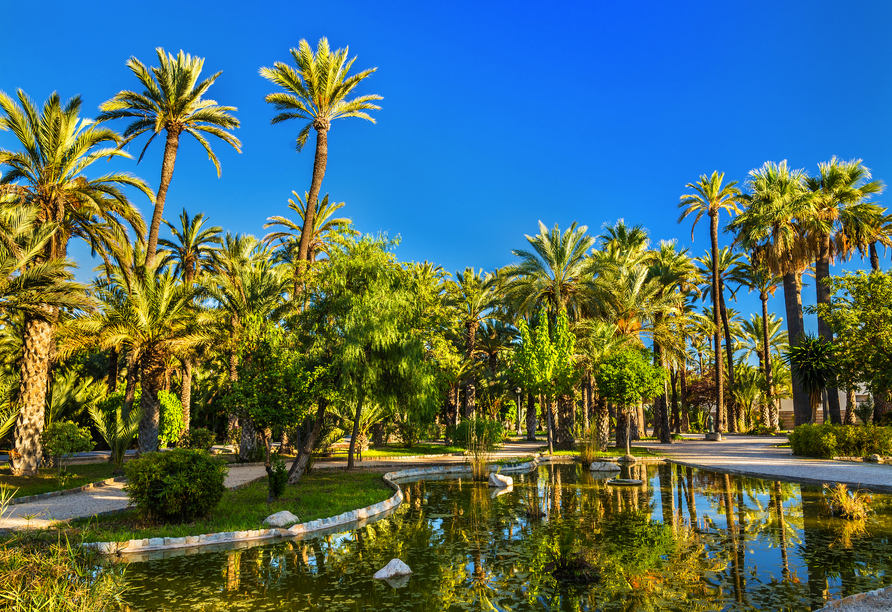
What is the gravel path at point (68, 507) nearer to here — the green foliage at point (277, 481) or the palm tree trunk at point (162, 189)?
the green foliage at point (277, 481)

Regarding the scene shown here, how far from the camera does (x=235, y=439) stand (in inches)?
1166

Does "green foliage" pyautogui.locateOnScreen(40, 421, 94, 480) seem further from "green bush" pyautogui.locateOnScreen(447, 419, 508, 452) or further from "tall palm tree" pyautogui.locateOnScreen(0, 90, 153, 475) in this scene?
"green bush" pyautogui.locateOnScreen(447, 419, 508, 452)

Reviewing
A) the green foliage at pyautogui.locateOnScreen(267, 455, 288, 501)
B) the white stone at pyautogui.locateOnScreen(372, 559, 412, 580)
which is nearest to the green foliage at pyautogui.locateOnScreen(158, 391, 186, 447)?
the green foliage at pyautogui.locateOnScreen(267, 455, 288, 501)

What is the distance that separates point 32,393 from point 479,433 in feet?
56.6

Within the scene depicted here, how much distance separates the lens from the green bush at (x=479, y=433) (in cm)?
2153

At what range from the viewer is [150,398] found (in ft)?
71.3

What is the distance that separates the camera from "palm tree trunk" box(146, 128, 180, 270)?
77.7 ft

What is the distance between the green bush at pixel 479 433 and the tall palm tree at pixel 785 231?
17581 millimetres

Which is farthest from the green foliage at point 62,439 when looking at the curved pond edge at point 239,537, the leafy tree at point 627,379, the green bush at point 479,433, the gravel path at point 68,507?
the leafy tree at point 627,379

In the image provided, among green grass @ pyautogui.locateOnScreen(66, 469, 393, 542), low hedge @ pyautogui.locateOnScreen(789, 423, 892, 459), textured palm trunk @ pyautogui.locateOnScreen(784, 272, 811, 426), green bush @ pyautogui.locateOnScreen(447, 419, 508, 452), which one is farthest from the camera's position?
textured palm trunk @ pyautogui.locateOnScreen(784, 272, 811, 426)

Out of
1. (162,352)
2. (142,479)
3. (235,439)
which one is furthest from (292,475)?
(235,439)

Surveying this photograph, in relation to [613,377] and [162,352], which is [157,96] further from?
[613,377]

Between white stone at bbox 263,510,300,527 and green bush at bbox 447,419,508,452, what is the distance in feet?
30.4

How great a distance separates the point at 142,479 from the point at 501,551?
7.42 meters
